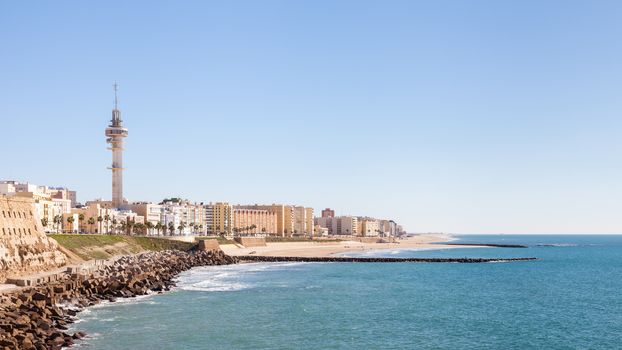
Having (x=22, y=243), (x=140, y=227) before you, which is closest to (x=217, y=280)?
(x=22, y=243)

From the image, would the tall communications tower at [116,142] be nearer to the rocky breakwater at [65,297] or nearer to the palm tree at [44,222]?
the palm tree at [44,222]

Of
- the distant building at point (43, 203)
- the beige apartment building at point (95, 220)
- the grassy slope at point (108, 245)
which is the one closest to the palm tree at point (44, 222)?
the distant building at point (43, 203)

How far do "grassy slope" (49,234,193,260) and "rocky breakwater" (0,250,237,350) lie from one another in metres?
5.15

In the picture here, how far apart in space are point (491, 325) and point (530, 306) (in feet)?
37.5

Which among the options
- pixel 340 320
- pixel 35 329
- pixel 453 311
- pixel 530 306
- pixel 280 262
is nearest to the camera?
pixel 35 329

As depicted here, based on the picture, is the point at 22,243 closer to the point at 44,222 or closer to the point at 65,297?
the point at 65,297

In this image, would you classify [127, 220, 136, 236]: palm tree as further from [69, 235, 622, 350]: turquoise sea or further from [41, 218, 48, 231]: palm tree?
[69, 235, 622, 350]: turquoise sea

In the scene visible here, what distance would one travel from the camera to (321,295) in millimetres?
54375

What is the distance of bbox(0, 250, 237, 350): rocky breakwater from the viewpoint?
30.7m

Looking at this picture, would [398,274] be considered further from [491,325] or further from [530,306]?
[491,325]

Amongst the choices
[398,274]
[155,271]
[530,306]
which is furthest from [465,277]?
[155,271]

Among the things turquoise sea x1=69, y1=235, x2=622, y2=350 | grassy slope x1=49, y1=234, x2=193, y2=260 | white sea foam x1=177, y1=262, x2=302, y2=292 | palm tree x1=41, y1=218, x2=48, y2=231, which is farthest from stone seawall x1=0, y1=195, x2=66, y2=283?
palm tree x1=41, y1=218, x2=48, y2=231

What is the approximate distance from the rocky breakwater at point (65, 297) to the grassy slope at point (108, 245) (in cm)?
515

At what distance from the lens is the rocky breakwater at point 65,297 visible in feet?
101
